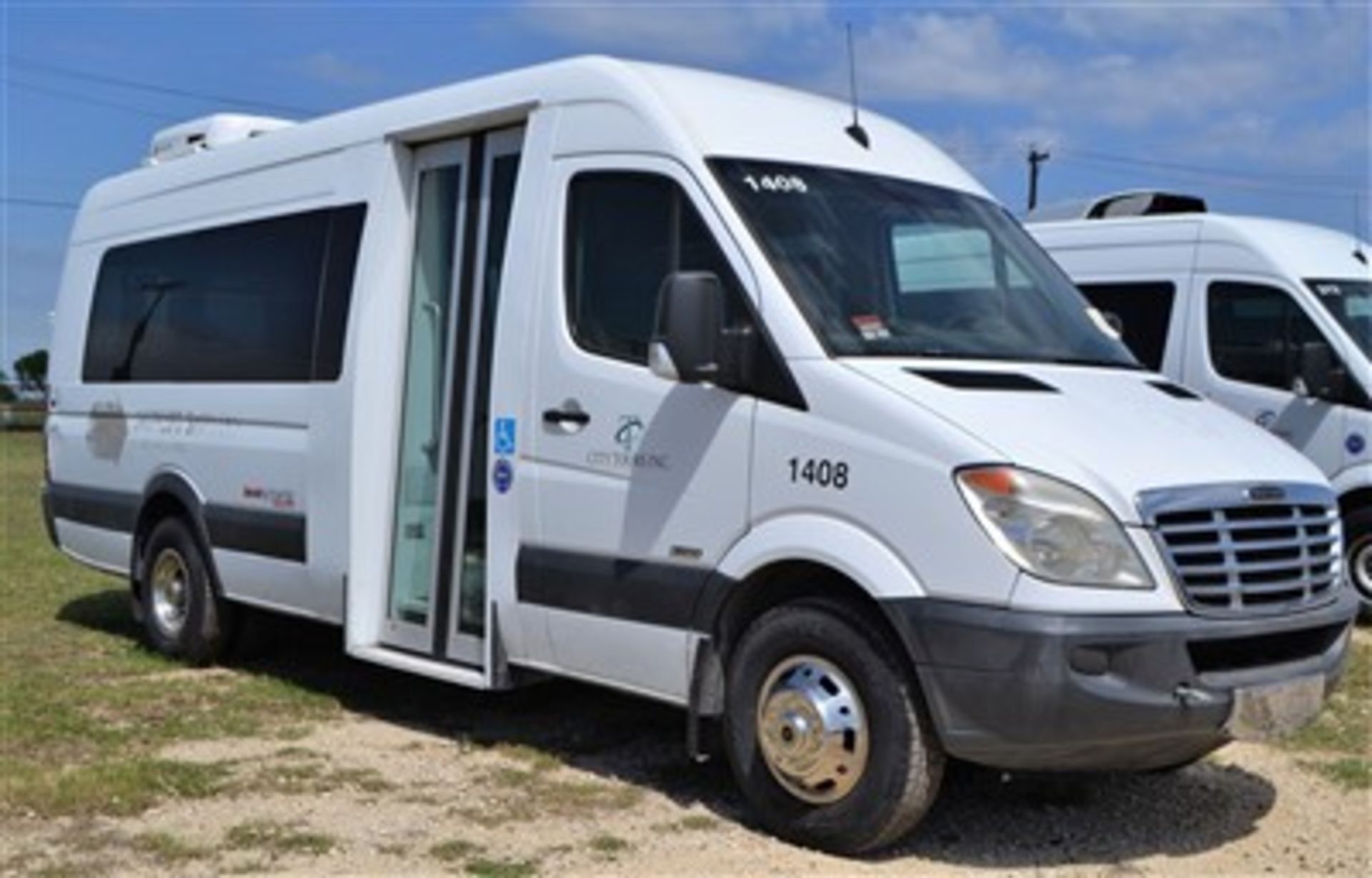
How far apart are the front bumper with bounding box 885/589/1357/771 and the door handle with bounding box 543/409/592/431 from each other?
161 cm

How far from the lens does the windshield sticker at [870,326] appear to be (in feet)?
18.2

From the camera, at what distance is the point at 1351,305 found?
35.7 feet

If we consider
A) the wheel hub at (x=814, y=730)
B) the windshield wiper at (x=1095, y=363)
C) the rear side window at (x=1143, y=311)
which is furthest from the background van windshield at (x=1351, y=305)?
the wheel hub at (x=814, y=730)

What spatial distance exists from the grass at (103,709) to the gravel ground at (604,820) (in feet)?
0.71

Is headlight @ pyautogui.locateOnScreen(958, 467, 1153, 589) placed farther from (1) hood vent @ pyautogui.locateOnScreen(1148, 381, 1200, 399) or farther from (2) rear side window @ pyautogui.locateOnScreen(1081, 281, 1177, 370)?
(2) rear side window @ pyautogui.locateOnScreen(1081, 281, 1177, 370)

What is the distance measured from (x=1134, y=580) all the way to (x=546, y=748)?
9.75ft

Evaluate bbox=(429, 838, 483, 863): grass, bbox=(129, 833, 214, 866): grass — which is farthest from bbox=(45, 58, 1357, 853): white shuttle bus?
bbox=(129, 833, 214, 866): grass

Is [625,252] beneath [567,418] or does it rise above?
above

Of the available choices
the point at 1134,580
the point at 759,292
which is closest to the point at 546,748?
the point at 759,292

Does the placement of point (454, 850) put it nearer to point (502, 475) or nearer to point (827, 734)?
point (827, 734)

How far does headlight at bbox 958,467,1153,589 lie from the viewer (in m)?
4.86

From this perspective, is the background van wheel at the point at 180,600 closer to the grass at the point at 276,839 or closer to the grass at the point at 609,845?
the grass at the point at 276,839

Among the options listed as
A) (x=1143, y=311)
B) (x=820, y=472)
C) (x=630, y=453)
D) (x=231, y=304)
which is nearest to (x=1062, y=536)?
Answer: (x=820, y=472)

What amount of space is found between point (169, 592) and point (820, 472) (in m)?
5.10
